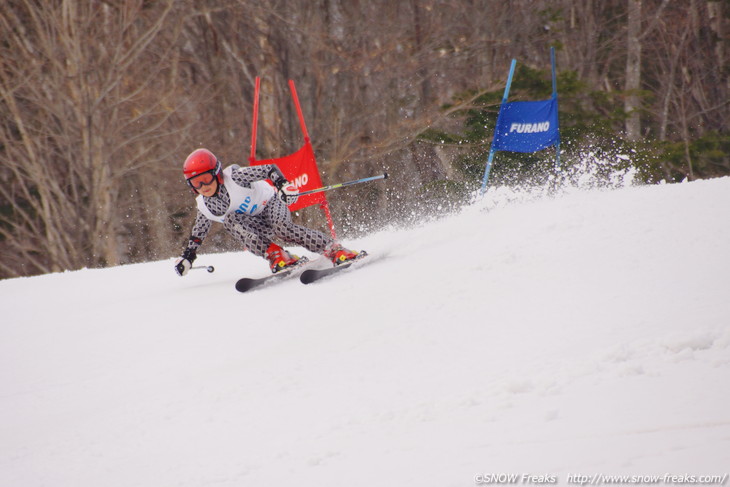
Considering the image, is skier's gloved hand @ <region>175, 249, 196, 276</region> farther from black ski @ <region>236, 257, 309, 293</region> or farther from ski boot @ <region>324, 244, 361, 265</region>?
ski boot @ <region>324, 244, 361, 265</region>

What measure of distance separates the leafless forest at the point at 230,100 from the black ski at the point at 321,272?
689 centimetres

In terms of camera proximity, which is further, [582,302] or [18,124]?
[18,124]

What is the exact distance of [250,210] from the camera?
19.6 feet

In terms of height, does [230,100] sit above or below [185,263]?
above

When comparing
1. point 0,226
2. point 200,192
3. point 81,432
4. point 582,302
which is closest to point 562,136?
point 200,192

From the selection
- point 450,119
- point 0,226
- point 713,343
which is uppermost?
point 713,343

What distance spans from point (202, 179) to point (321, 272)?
1.21m

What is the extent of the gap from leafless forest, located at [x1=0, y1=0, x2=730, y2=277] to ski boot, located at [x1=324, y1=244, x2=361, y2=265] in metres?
6.80

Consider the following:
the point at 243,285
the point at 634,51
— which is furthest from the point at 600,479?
the point at 634,51

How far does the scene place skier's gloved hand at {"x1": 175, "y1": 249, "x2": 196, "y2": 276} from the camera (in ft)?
19.5

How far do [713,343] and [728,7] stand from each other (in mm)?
19853

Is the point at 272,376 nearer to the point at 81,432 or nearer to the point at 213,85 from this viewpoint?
the point at 81,432

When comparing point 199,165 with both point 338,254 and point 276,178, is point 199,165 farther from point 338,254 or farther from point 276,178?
point 338,254

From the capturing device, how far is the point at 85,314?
5.98 meters
